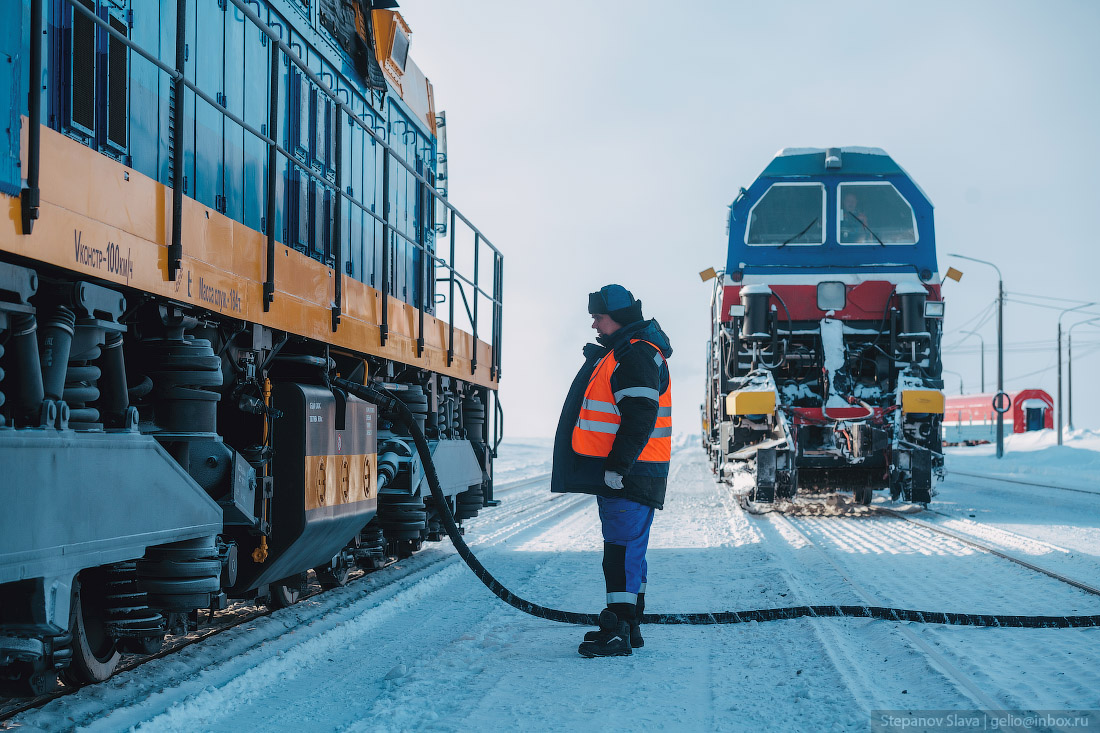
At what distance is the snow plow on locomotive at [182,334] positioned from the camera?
3.01 metres

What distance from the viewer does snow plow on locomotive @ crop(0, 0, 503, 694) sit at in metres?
3.01

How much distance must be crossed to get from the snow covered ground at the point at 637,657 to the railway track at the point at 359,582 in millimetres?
74

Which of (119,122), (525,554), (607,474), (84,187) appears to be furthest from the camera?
(525,554)

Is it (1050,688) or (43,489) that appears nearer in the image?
(43,489)

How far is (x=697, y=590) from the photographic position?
637 cm

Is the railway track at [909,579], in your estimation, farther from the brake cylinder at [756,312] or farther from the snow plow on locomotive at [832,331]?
the brake cylinder at [756,312]

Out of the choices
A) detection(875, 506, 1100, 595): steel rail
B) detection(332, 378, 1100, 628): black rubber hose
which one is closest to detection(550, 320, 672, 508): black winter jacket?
detection(332, 378, 1100, 628): black rubber hose

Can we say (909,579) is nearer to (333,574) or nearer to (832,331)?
(333,574)

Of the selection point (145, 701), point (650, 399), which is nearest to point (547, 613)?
point (650, 399)

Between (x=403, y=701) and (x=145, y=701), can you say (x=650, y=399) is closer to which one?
(x=403, y=701)

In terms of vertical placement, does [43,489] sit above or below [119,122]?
below

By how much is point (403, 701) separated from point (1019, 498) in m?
13.8

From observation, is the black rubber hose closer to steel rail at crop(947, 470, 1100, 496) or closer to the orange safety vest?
the orange safety vest

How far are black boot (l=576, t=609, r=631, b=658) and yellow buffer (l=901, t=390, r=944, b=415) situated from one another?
24.2 ft
